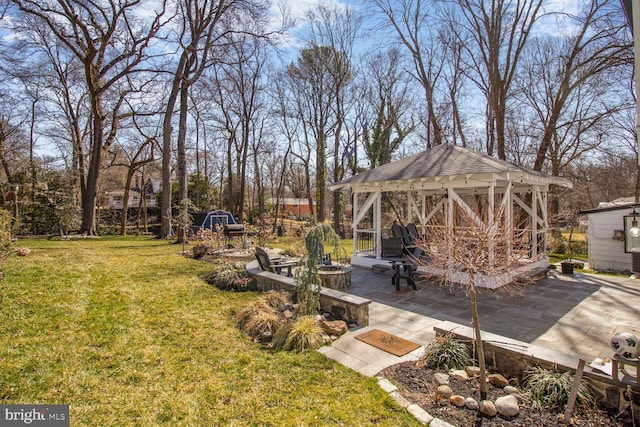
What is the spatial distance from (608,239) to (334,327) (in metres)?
10.8

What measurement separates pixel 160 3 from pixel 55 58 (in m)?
8.18

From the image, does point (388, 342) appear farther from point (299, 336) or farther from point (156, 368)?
point (156, 368)

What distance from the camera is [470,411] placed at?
8.95ft

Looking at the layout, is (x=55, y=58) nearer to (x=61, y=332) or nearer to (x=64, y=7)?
(x=64, y=7)

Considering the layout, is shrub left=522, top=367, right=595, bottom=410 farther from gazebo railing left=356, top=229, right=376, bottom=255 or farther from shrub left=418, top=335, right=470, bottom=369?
gazebo railing left=356, top=229, right=376, bottom=255

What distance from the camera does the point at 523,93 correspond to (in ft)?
53.1

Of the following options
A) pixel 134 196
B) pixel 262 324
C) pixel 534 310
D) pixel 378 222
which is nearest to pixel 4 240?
pixel 262 324

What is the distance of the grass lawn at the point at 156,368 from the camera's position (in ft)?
8.71

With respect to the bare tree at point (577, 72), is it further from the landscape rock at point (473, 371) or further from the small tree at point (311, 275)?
the landscape rock at point (473, 371)

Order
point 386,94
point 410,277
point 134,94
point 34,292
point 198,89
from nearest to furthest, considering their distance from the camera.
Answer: point 34,292 → point 410,277 → point 134,94 → point 198,89 → point 386,94

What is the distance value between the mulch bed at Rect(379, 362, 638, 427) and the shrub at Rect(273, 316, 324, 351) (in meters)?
1.07

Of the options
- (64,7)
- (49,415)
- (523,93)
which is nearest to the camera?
(49,415)

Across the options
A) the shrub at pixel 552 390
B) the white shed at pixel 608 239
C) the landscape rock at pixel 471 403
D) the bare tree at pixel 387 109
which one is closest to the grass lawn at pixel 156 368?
the landscape rock at pixel 471 403

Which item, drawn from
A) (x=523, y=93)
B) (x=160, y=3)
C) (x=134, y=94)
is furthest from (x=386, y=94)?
(x=134, y=94)
